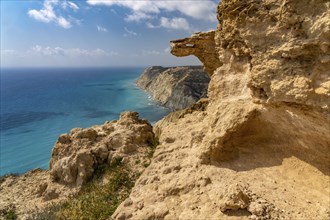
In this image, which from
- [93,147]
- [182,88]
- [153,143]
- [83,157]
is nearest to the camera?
[83,157]

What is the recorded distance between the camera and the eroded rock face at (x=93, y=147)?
57.4 feet

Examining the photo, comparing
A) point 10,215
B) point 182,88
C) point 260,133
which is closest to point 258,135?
point 260,133

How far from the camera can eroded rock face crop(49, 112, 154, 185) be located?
1748 centimetres

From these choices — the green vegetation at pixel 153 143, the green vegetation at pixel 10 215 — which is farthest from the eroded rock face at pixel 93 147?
the green vegetation at pixel 10 215

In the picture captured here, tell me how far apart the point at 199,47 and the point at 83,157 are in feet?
33.2

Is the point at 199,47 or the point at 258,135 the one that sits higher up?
the point at 199,47

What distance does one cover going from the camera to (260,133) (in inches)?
369

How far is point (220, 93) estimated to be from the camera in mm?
10289

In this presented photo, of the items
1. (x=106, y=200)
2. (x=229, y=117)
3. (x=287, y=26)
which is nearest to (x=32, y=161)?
(x=106, y=200)

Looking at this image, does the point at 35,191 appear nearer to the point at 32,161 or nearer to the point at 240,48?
the point at 240,48

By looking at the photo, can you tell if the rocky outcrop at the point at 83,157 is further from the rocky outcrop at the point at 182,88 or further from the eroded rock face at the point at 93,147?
the rocky outcrop at the point at 182,88

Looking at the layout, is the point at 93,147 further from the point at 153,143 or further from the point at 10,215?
the point at 10,215

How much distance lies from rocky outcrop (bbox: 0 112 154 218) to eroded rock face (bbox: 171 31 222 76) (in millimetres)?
5919

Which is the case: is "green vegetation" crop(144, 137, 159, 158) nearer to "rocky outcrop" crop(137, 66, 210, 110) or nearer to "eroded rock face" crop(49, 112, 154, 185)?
"eroded rock face" crop(49, 112, 154, 185)
